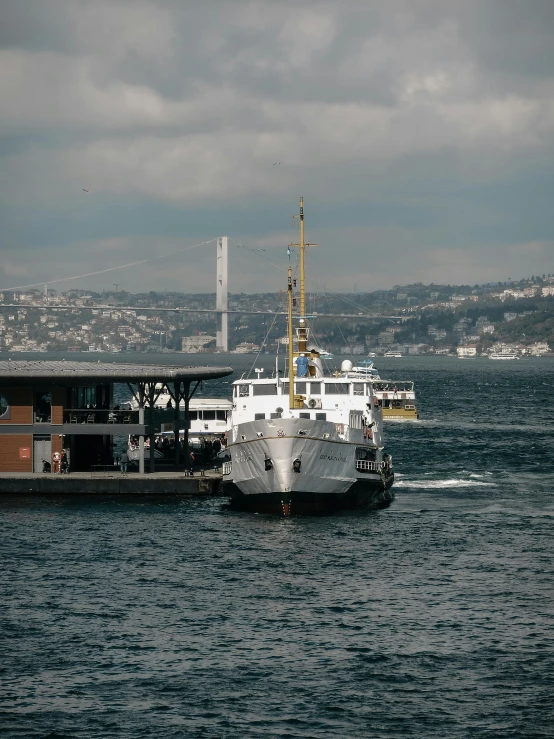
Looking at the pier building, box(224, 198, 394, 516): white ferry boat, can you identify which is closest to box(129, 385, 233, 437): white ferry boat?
box(224, 198, 394, 516): white ferry boat

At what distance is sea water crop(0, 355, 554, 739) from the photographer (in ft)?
99.7

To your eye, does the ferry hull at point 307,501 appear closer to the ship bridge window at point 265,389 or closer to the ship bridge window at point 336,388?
the ship bridge window at point 336,388

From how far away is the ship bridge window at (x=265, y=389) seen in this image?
63.8m

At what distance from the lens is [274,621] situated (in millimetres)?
38531

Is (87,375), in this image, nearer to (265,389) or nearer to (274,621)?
(265,389)

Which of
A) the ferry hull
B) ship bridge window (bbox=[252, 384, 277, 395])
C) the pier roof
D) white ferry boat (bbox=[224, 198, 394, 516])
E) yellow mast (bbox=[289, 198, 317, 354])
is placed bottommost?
the ferry hull

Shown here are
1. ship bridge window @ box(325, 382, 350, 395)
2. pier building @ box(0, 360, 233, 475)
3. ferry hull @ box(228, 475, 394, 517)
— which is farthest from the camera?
ship bridge window @ box(325, 382, 350, 395)

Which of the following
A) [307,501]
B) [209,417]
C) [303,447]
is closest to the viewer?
[303,447]

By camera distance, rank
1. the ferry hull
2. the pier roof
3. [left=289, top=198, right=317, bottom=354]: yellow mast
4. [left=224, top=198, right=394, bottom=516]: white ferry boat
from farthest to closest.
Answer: [left=289, top=198, right=317, bottom=354]: yellow mast
the pier roof
the ferry hull
[left=224, top=198, right=394, bottom=516]: white ferry boat

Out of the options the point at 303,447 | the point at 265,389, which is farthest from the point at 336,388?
the point at 303,447

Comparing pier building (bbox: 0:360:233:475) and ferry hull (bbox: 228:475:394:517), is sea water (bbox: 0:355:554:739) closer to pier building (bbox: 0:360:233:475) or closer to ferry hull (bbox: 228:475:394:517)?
ferry hull (bbox: 228:475:394:517)

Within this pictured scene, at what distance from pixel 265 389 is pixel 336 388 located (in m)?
3.73

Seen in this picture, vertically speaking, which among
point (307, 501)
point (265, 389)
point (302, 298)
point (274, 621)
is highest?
point (302, 298)

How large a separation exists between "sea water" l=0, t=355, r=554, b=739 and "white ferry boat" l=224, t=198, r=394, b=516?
1266 mm
